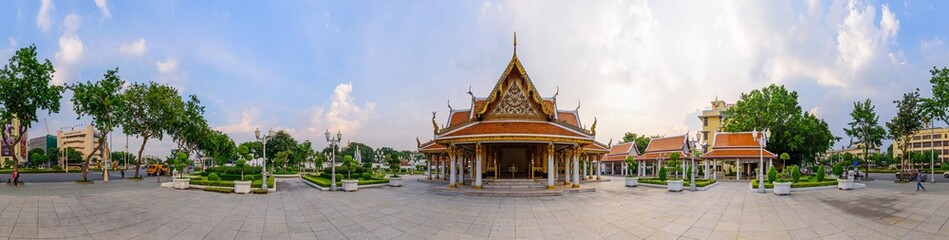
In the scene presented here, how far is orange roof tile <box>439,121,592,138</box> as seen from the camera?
2105 centimetres

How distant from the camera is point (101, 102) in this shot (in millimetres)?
28234

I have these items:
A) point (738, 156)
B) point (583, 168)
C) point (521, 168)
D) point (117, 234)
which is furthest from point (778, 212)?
point (738, 156)

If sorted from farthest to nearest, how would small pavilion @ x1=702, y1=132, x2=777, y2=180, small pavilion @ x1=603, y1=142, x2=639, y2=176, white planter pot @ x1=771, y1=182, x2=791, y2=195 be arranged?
small pavilion @ x1=603, y1=142, x2=639, y2=176, small pavilion @ x1=702, y1=132, x2=777, y2=180, white planter pot @ x1=771, y1=182, x2=791, y2=195

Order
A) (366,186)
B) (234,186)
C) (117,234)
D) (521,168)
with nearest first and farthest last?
(117,234), (234,186), (366,186), (521,168)

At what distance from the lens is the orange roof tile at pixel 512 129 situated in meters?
21.0

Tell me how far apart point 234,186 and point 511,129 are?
43.1 feet

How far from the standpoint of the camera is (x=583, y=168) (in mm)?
33844

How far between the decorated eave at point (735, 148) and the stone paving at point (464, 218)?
58.0 feet

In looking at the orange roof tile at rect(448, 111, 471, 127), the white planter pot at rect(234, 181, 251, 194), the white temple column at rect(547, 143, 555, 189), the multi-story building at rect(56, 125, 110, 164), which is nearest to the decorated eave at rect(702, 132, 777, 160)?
the orange roof tile at rect(448, 111, 471, 127)

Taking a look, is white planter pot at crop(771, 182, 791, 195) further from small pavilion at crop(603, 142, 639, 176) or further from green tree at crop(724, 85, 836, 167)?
small pavilion at crop(603, 142, 639, 176)

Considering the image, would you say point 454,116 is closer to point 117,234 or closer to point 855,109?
point 117,234

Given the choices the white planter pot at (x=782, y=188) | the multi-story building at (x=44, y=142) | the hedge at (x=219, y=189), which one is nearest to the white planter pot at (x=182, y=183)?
the hedge at (x=219, y=189)

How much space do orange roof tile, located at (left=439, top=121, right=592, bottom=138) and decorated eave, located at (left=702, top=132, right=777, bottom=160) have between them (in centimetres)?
1843

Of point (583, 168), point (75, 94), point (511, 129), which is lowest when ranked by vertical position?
point (583, 168)
